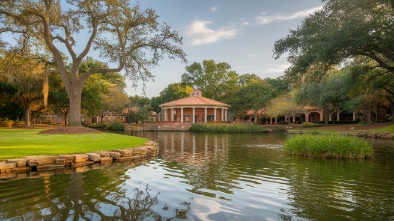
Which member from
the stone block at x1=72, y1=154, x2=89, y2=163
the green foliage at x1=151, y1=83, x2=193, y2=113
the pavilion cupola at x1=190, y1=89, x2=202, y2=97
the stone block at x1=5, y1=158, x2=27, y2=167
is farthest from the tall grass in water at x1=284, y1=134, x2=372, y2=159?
the green foliage at x1=151, y1=83, x2=193, y2=113

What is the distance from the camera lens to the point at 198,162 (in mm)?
13281

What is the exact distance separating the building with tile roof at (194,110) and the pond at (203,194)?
4645 cm

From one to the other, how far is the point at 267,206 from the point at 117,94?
185ft

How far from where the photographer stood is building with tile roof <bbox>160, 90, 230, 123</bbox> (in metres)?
58.3

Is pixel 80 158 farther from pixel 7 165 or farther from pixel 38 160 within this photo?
pixel 7 165

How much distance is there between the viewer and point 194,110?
58.8m

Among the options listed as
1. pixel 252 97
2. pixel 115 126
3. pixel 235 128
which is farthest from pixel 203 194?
pixel 252 97

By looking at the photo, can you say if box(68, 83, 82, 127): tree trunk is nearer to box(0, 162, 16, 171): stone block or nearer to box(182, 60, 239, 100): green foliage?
box(0, 162, 16, 171): stone block

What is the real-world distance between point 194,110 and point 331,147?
146 ft

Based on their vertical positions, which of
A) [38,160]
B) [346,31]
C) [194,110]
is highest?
[346,31]

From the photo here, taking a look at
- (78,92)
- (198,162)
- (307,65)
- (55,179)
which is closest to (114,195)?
(55,179)

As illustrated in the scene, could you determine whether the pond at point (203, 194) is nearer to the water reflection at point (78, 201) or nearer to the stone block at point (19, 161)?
the water reflection at point (78, 201)

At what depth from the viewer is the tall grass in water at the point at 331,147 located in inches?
580

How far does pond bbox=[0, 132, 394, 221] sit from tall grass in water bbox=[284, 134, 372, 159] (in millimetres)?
3016
